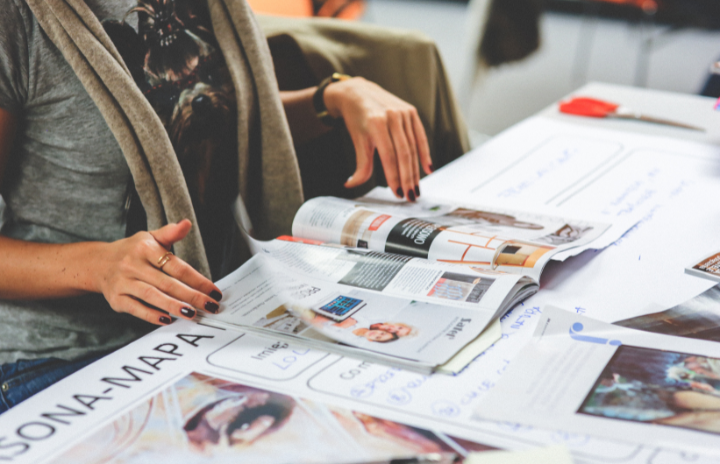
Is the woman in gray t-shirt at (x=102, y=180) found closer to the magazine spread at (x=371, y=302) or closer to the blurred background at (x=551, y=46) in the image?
the magazine spread at (x=371, y=302)

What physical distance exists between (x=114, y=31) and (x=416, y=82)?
0.61 meters

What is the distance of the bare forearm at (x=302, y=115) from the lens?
1114mm

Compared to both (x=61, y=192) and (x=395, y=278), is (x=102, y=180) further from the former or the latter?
(x=395, y=278)

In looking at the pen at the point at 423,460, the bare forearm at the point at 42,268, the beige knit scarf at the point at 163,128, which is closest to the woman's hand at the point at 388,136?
the beige knit scarf at the point at 163,128

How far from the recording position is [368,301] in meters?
0.60

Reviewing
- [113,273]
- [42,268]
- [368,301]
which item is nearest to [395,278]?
[368,301]

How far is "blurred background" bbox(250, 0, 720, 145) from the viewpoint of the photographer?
2.78 m

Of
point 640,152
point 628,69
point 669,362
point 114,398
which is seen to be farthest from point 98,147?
point 628,69

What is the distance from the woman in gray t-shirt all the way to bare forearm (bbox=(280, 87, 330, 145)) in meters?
0.14

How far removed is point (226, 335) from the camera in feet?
1.94

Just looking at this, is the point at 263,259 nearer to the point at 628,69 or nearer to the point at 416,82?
the point at 416,82

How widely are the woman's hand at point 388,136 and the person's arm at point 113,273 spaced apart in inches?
13.4

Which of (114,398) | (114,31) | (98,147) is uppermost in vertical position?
(114,31)

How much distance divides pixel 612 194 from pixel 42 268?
0.74m
